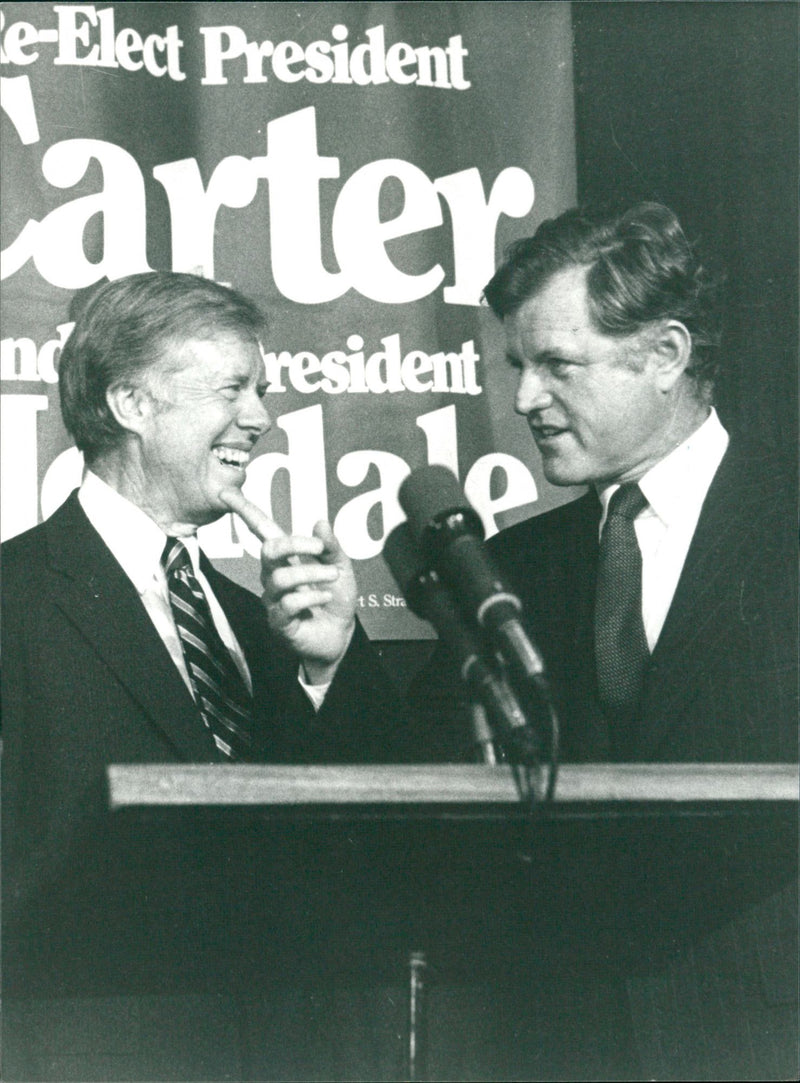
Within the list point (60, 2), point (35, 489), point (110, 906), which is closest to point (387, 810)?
point (110, 906)

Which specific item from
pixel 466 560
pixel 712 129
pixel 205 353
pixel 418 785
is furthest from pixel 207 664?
pixel 712 129

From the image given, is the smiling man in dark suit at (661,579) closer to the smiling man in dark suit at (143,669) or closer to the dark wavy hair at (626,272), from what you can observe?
the dark wavy hair at (626,272)

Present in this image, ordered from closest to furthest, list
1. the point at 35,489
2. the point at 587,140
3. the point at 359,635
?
the point at 359,635, the point at 35,489, the point at 587,140

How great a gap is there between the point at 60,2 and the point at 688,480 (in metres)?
1.40

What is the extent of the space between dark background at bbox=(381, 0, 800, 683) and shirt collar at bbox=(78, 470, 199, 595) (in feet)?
3.52

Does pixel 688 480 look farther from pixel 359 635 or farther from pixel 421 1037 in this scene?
pixel 421 1037

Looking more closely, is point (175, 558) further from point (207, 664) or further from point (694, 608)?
point (694, 608)

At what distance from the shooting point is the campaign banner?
262 cm

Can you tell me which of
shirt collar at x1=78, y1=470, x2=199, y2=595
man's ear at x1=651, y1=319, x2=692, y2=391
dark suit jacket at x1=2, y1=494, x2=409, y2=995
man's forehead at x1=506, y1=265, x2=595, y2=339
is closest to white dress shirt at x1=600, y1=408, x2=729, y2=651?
man's ear at x1=651, y1=319, x2=692, y2=391

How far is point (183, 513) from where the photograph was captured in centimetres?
230

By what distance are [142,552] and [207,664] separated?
202 mm

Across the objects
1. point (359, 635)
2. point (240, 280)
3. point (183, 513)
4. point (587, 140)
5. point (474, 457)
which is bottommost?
point (359, 635)

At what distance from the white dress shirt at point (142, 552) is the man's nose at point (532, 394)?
58cm

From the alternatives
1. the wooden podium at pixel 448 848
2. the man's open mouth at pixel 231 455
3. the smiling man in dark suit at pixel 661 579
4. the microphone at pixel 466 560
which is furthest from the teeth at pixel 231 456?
the wooden podium at pixel 448 848
